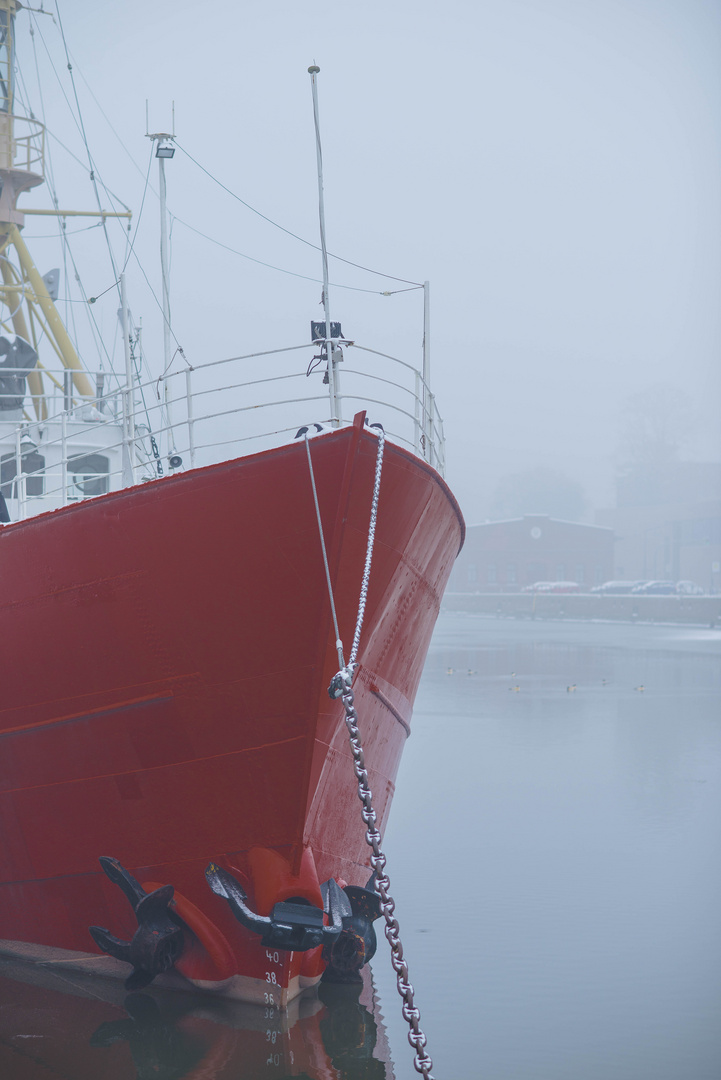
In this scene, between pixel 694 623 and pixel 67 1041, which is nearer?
pixel 67 1041

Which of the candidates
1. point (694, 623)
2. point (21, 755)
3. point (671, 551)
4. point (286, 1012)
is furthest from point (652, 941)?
point (671, 551)

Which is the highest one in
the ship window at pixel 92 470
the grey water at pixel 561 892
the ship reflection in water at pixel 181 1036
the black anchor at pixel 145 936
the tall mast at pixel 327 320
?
the tall mast at pixel 327 320

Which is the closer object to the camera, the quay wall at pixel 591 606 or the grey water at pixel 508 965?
the grey water at pixel 508 965

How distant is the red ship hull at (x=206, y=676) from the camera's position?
5926 millimetres

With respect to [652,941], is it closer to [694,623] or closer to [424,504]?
[424,504]

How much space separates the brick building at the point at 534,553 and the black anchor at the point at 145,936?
213ft

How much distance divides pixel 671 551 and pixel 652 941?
72.1 metres

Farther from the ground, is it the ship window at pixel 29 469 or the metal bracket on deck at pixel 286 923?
the ship window at pixel 29 469

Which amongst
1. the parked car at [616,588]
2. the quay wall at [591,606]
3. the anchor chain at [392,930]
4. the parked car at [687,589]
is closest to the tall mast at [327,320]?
the anchor chain at [392,930]

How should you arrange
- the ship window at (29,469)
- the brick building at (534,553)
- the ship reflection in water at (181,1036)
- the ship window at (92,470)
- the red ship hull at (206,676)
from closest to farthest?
the ship reflection in water at (181,1036), the red ship hull at (206,676), the ship window at (29,469), the ship window at (92,470), the brick building at (534,553)

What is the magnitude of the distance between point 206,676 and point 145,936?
1585 millimetres

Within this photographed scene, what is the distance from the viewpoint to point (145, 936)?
19.7 ft

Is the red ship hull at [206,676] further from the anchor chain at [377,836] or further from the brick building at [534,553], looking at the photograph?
the brick building at [534,553]

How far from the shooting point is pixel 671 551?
76375mm
